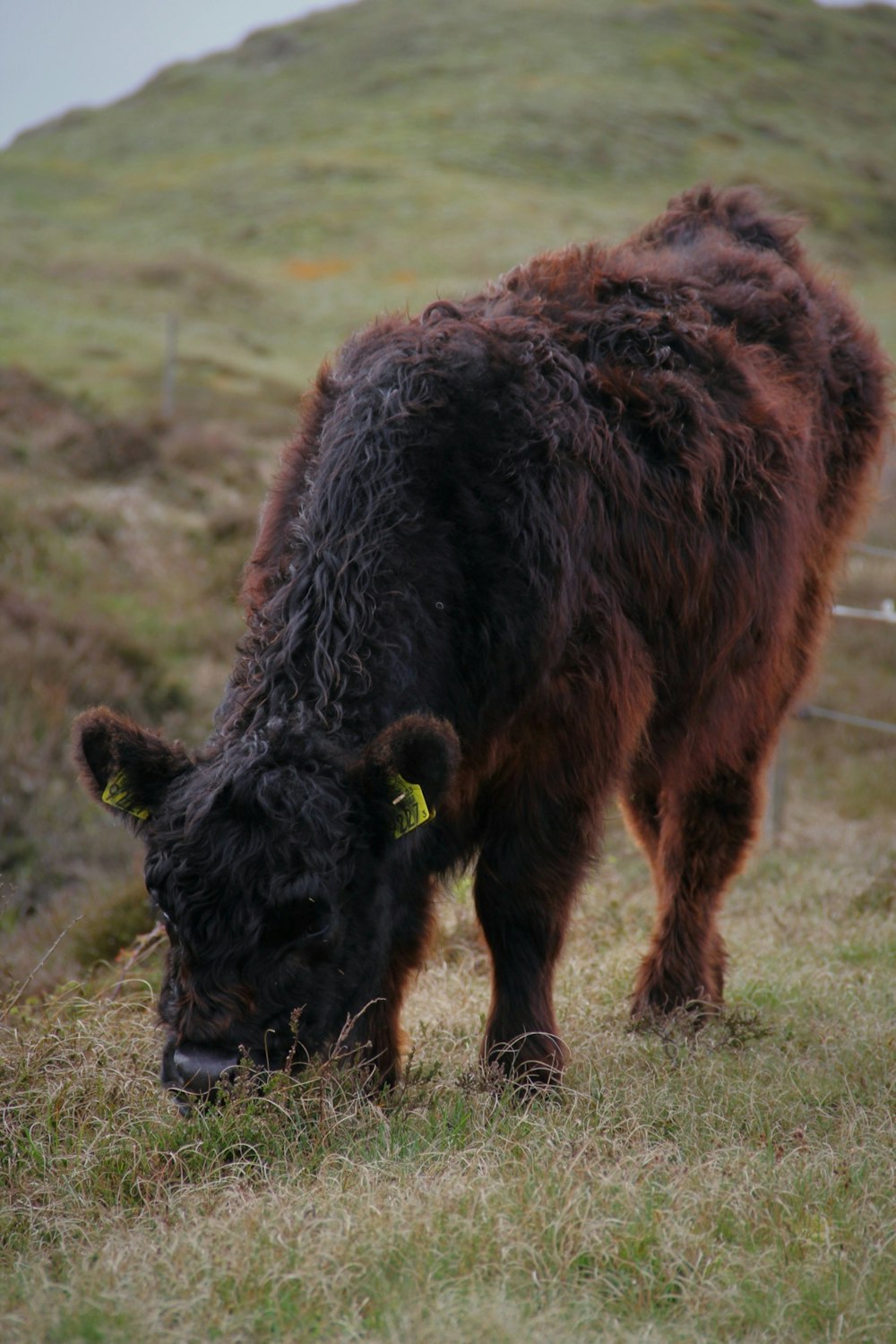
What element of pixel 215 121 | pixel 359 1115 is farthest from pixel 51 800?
pixel 215 121

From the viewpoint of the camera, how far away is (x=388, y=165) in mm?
49469

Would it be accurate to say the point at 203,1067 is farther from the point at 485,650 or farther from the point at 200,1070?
the point at 485,650

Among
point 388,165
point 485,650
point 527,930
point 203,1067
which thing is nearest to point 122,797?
point 203,1067

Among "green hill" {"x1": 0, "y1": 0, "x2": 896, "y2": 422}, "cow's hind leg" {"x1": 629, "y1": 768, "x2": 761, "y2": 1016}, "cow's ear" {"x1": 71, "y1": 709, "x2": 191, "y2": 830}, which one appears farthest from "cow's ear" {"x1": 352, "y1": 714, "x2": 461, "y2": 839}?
"green hill" {"x1": 0, "y1": 0, "x2": 896, "y2": 422}

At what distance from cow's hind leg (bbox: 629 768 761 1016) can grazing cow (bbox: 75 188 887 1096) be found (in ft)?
0.07

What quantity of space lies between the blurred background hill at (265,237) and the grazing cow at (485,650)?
5.28 feet

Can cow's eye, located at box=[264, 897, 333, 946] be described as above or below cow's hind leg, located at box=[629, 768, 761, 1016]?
above

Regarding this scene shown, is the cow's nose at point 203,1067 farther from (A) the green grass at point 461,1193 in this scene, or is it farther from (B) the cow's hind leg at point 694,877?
(B) the cow's hind leg at point 694,877

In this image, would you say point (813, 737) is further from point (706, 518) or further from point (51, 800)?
A: point (706, 518)

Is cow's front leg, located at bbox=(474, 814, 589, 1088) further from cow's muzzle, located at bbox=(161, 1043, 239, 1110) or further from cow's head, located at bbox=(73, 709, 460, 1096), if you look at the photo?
cow's muzzle, located at bbox=(161, 1043, 239, 1110)

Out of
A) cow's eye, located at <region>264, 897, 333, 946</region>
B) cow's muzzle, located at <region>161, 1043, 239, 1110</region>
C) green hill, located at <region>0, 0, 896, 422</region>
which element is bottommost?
cow's muzzle, located at <region>161, 1043, 239, 1110</region>

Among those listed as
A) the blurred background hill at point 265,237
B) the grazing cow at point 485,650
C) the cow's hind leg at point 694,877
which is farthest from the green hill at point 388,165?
the grazing cow at point 485,650

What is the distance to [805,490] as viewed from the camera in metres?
5.12

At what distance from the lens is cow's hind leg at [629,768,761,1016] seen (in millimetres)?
5293
